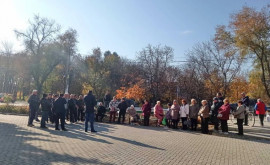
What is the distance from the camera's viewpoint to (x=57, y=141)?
8.93m

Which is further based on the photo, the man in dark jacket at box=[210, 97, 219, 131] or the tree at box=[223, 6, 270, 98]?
the tree at box=[223, 6, 270, 98]

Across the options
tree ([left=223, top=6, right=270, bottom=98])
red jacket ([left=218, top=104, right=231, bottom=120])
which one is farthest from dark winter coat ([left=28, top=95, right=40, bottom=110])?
tree ([left=223, top=6, right=270, bottom=98])

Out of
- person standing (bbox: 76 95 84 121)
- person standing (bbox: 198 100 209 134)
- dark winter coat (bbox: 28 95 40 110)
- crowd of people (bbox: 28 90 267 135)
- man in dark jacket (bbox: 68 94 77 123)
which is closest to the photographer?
crowd of people (bbox: 28 90 267 135)

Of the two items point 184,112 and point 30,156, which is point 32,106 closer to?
point 30,156

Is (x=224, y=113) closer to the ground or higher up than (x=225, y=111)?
closer to the ground

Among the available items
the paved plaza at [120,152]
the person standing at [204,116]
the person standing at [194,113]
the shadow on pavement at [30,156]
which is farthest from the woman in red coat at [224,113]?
the shadow on pavement at [30,156]

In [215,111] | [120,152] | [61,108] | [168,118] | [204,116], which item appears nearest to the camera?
[120,152]

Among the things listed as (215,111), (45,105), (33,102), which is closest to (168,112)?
(215,111)

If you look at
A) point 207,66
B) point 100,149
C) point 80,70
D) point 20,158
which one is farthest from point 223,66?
point 80,70

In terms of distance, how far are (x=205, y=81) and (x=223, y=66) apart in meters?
Result: 2.49

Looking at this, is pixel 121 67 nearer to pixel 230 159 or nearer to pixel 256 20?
pixel 256 20

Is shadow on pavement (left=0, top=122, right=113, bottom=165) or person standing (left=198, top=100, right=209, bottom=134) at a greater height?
person standing (left=198, top=100, right=209, bottom=134)

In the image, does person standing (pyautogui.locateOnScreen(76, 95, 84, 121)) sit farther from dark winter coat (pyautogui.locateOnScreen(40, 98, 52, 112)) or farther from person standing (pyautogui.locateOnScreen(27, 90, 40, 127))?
person standing (pyautogui.locateOnScreen(27, 90, 40, 127))

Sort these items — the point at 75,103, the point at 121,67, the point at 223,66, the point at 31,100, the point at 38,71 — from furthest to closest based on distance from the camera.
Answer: the point at 121,67 < the point at 38,71 < the point at 223,66 < the point at 75,103 < the point at 31,100
